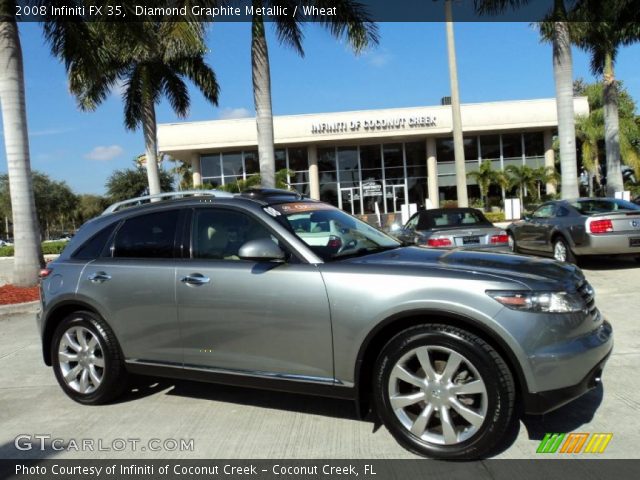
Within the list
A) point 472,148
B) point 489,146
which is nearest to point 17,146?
point 472,148

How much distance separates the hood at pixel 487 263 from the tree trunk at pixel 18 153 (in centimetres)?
1055

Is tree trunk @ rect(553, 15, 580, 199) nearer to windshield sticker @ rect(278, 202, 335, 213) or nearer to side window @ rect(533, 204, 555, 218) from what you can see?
side window @ rect(533, 204, 555, 218)

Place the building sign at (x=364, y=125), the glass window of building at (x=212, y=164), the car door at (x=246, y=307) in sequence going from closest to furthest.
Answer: the car door at (x=246, y=307)
the building sign at (x=364, y=125)
the glass window of building at (x=212, y=164)

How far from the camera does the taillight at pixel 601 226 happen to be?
9773 millimetres

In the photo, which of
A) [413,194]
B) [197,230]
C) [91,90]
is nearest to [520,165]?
[413,194]

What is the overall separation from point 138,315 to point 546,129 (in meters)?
34.6

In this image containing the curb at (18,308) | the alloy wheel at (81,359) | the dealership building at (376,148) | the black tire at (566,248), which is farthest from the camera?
the dealership building at (376,148)

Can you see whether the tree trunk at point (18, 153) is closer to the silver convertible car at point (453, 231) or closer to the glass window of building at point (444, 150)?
the silver convertible car at point (453, 231)

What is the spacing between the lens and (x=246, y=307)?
3820 mm

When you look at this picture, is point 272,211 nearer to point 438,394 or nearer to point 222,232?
point 222,232

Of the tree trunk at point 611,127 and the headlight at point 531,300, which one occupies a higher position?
the tree trunk at point 611,127

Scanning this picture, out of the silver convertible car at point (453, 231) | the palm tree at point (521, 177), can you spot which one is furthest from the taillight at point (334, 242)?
the palm tree at point (521, 177)

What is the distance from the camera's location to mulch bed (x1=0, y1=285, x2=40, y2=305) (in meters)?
10.4

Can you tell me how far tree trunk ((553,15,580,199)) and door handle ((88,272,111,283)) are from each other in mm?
13962
